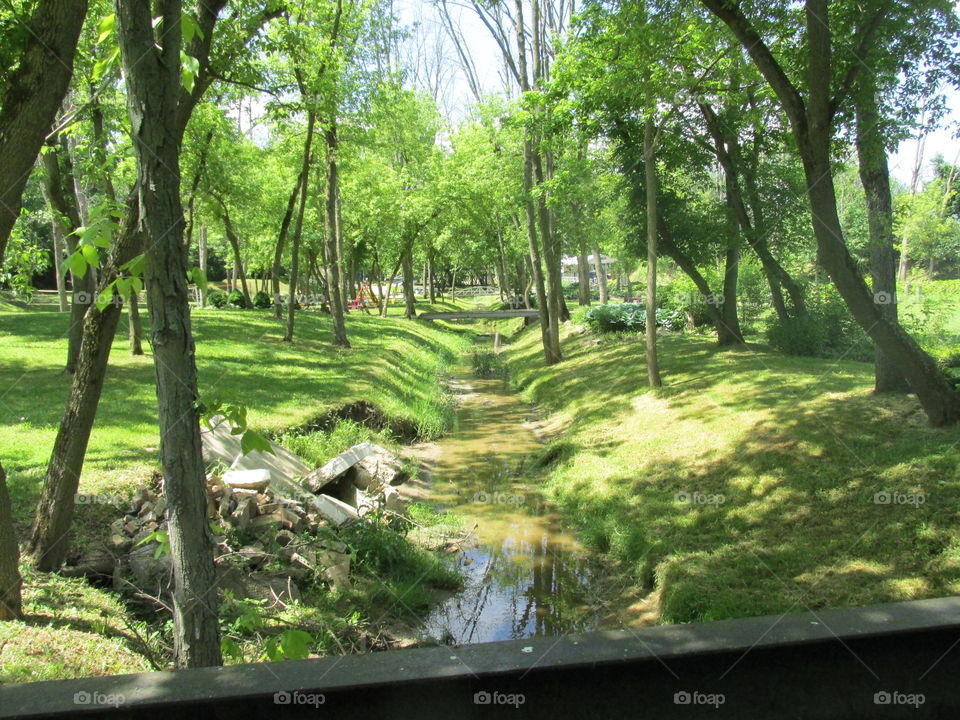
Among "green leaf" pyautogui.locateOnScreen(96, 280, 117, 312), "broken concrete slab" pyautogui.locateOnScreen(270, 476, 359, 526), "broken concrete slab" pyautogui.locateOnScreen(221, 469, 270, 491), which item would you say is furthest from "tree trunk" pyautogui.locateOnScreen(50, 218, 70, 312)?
"green leaf" pyautogui.locateOnScreen(96, 280, 117, 312)

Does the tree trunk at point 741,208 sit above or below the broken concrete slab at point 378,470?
above

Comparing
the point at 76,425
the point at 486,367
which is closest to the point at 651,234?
the point at 76,425

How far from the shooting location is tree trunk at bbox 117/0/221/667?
266cm

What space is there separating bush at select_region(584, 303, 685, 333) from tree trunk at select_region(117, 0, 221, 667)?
816 inches

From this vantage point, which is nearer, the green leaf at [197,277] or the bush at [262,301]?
the green leaf at [197,277]

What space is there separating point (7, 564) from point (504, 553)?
556 centimetres

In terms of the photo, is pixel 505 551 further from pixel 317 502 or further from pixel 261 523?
pixel 261 523

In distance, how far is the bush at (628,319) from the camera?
2306 cm

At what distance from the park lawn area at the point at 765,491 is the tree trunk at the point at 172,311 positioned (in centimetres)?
Result: 444

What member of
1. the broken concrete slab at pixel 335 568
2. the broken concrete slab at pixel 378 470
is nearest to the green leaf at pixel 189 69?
the broken concrete slab at pixel 335 568

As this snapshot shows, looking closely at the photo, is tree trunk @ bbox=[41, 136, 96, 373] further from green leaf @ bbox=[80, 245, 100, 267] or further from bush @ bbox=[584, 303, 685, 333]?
bush @ bbox=[584, 303, 685, 333]

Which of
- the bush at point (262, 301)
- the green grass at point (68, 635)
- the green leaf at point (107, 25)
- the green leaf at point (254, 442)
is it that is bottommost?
the green grass at point (68, 635)

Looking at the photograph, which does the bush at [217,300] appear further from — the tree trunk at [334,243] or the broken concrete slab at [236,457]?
the broken concrete slab at [236,457]

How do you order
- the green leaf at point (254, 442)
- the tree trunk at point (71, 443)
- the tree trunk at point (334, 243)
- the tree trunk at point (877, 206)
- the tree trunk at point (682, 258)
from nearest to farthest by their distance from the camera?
1. the green leaf at point (254, 442)
2. the tree trunk at point (71, 443)
3. the tree trunk at point (877, 206)
4. the tree trunk at point (682, 258)
5. the tree trunk at point (334, 243)
